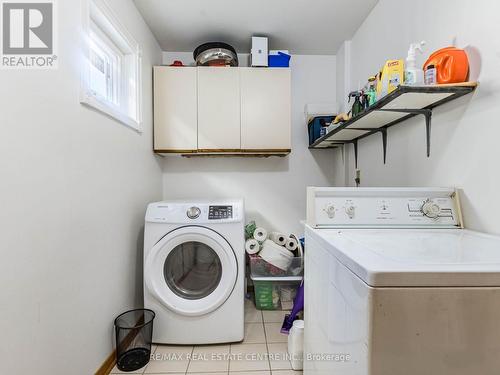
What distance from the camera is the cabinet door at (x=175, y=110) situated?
2412 mm

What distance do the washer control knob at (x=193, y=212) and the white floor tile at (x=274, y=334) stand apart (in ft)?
3.30

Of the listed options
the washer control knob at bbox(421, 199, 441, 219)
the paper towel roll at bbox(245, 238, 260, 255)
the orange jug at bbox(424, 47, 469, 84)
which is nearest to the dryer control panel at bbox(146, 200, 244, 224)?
the paper towel roll at bbox(245, 238, 260, 255)

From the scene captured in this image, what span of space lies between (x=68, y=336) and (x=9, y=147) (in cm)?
86

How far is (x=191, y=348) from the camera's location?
1858 millimetres

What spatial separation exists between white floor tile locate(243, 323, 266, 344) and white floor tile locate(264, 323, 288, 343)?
4 cm

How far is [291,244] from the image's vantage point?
8.02ft

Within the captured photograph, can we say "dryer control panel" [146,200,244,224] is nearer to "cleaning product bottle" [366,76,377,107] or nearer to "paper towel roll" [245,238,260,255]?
"paper towel roll" [245,238,260,255]

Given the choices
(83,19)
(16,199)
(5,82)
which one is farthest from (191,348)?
(83,19)

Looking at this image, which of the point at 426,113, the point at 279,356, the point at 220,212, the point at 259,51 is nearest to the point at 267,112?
the point at 259,51

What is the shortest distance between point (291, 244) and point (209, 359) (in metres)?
1.10

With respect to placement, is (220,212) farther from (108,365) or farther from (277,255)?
(108,365)

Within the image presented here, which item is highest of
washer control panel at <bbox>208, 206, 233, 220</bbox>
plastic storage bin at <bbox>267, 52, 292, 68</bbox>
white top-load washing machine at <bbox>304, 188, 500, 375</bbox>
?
plastic storage bin at <bbox>267, 52, 292, 68</bbox>

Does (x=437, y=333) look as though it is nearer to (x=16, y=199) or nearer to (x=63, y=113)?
(x=16, y=199)

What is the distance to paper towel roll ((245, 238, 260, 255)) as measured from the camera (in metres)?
2.32
